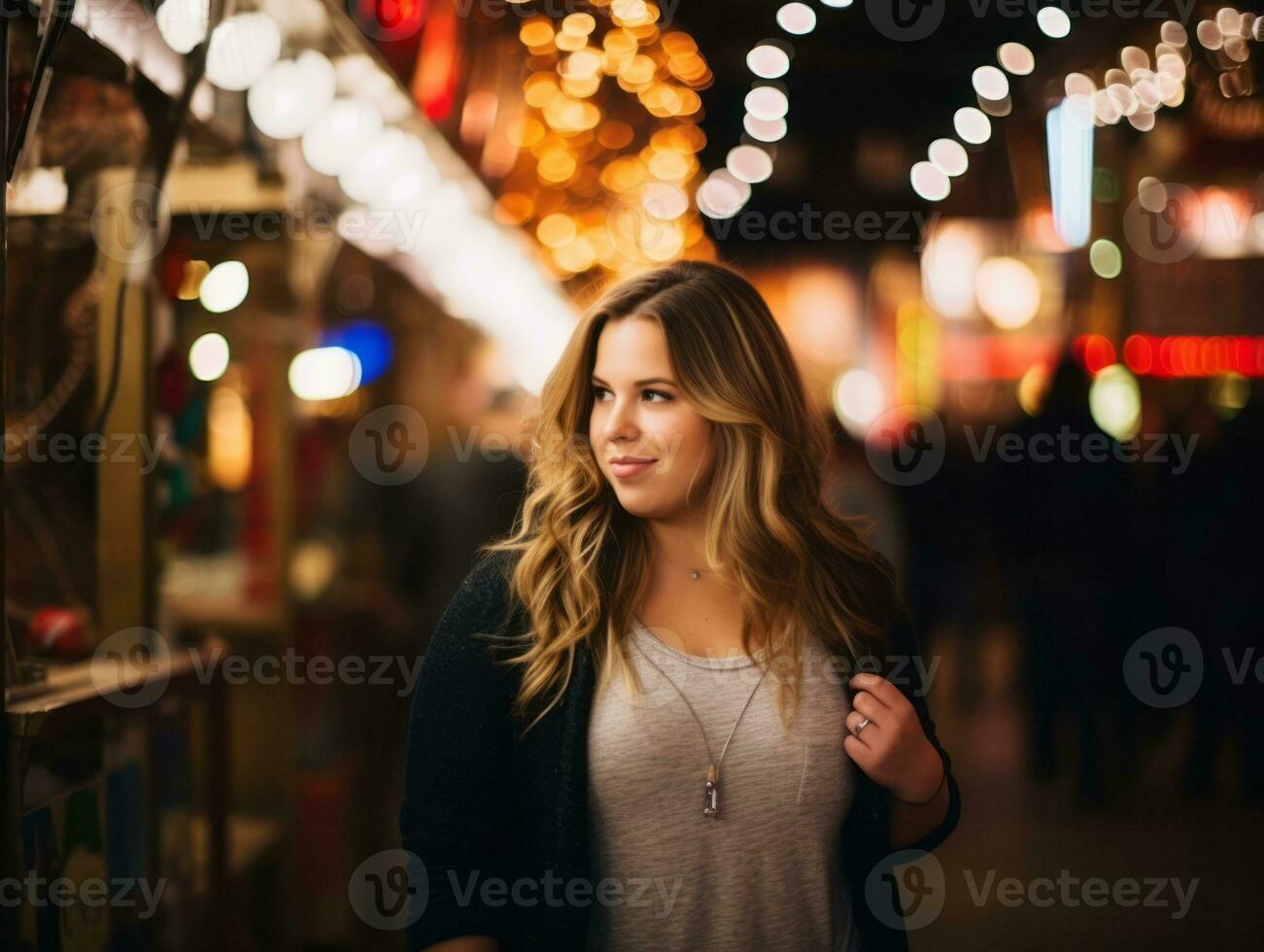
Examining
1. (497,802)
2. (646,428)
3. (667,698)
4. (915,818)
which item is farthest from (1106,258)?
(497,802)

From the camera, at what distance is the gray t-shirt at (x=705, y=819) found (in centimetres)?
174

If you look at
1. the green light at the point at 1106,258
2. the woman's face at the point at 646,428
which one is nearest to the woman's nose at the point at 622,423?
the woman's face at the point at 646,428

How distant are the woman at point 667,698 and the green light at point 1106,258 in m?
9.00

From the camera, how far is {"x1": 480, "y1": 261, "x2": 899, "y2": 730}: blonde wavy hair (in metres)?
1.83

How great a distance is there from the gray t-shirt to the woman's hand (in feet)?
0.19

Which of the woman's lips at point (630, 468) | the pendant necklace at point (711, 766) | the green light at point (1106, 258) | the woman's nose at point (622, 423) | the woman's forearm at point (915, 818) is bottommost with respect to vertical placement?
the woman's forearm at point (915, 818)

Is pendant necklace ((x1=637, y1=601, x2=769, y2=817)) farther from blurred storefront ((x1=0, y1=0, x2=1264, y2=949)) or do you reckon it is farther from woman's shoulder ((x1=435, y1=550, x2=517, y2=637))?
blurred storefront ((x1=0, y1=0, x2=1264, y2=949))

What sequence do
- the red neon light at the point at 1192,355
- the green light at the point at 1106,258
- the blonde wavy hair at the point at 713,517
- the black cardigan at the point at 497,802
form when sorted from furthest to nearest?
the green light at the point at 1106,258
the red neon light at the point at 1192,355
the blonde wavy hair at the point at 713,517
the black cardigan at the point at 497,802

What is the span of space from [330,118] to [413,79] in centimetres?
39

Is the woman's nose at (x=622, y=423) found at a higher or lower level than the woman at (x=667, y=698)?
higher

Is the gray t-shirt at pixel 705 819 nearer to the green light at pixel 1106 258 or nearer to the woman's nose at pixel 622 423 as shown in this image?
the woman's nose at pixel 622 423

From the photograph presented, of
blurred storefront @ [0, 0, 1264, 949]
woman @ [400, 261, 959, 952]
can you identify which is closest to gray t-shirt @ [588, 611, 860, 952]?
woman @ [400, 261, 959, 952]

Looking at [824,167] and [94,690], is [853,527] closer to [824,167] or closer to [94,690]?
[94,690]

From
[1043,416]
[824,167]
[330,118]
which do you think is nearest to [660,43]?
[330,118]
